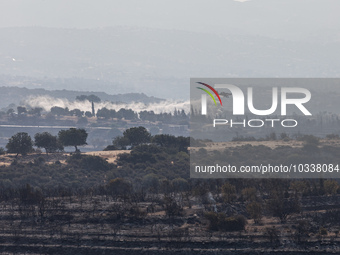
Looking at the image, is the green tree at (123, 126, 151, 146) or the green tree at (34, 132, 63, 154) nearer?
the green tree at (34, 132, 63, 154)

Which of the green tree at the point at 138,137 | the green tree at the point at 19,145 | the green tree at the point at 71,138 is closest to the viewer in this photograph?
the green tree at the point at 19,145

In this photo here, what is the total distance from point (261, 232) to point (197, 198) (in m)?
12.2

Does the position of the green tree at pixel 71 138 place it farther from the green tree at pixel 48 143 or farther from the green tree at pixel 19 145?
the green tree at pixel 19 145

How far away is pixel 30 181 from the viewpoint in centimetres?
8444

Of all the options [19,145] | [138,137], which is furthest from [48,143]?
[138,137]

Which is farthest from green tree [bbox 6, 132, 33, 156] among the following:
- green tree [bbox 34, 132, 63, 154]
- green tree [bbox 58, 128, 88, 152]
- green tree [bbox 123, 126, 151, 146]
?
green tree [bbox 123, 126, 151, 146]

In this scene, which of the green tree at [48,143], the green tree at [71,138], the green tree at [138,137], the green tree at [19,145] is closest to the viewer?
the green tree at [19,145]

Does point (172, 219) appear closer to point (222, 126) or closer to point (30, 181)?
point (30, 181)

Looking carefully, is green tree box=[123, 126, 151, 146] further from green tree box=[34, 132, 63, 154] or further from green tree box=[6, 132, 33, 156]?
green tree box=[6, 132, 33, 156]

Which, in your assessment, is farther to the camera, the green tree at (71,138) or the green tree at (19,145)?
the green tree at (71,138)

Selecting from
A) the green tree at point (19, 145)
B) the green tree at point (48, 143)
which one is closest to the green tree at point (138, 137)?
the green tree at point (48, 143)

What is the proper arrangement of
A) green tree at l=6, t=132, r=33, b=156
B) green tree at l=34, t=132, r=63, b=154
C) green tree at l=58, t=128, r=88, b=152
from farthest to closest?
1. green tree at l=58, t=128, r=88, b=152
2. green tree at l=34, t=132, r=63, b=154
3. green tree at l=6, t=132, r=33, b=156

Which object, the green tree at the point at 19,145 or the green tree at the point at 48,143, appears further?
the green tree at the point at 48,143

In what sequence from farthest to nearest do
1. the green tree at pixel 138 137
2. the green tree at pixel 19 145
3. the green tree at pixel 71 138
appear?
the green tree at pixel 138 137 < the green tree at pixel 71 138 < the green tree at pixel 19 145
